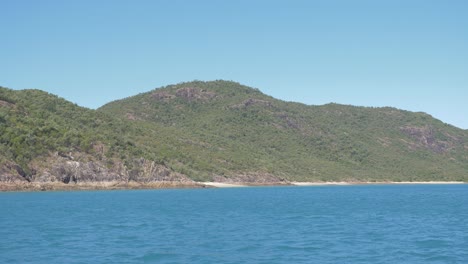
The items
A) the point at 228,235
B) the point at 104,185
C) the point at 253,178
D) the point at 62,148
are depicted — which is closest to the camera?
the point at 228,235

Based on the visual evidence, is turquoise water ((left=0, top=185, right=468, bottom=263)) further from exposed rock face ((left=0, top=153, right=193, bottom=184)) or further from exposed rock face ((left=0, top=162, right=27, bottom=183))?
exposed rock face ((left=0, top=153, right=193, bottom=184))

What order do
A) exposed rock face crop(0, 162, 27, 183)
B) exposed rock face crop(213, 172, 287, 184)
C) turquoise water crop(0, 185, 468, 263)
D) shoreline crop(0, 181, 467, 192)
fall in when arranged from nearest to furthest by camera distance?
turquoise water crop(0, 185, 468, 263) → exposed rock face crop(0, 162, 27, 183) → shoreline crop(0, 181, 467, 192) → exposed rock face crop(213, 172, 287, 184)

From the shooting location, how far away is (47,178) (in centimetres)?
11731

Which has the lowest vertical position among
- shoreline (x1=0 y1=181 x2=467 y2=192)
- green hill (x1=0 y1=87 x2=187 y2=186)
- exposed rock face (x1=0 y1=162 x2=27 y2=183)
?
shoreline (x1=0 y1=181 x2=467 y2=192)

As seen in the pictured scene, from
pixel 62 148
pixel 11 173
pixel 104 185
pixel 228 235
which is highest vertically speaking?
pixel 62 148

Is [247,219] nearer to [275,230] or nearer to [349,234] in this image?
[275,230]

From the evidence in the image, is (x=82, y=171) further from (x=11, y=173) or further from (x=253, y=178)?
(x=253, y=178)

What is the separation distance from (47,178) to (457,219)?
80542 millimetres

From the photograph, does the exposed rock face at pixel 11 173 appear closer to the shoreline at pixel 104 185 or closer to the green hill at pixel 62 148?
Result: the green hill at pixel 62 148

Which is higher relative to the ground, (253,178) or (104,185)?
(253,178)

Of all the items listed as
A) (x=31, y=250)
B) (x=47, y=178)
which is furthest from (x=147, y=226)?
(x=47, y=178)

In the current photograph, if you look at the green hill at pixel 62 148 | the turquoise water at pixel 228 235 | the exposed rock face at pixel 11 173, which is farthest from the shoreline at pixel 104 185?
the turquoise water at pixel 228 235

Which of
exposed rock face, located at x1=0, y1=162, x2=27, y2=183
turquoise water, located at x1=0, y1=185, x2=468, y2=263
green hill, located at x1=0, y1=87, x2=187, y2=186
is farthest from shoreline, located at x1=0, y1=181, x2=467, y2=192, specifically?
turquoise water, located at x1=0, y1=185, x2=468, y2=263

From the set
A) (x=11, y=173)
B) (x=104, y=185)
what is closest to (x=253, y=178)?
(x=104, y=185)
